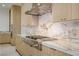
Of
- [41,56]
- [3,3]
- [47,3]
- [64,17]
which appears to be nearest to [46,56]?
[41,56]

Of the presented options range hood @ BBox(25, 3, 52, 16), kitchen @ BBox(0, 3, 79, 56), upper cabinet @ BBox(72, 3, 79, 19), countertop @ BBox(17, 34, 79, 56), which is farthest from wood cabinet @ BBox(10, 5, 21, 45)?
upper cabinet @ BBox(72, 3, 79, 19)

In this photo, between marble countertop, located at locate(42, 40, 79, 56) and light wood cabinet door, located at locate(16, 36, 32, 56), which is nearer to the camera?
marble countertop, located at locate(42, 40, 79, 56)

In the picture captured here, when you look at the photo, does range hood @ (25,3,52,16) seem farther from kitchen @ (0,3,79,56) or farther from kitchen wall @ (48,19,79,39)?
kitchen wall @ (48,19,79,39)

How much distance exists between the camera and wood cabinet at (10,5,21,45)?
5.94ft

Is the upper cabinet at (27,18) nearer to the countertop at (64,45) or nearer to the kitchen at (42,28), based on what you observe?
the kitchen at (42,28)

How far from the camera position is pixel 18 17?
5.98 feet

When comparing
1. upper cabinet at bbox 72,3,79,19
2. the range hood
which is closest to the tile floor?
the range hood

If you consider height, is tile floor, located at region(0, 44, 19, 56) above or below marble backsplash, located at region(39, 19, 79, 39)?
below

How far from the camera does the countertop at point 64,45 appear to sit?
1717 mm

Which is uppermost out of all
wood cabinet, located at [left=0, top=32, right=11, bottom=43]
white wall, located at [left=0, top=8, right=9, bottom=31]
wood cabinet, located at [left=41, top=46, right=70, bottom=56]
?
white wall, located at [left=0, top=8, right=9, bottom=31]

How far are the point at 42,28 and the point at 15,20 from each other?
376mm

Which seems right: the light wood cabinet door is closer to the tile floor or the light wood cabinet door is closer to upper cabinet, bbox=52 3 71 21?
the tile floor

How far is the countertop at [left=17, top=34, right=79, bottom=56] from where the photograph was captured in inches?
67.6

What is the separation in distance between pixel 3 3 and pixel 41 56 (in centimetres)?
85
